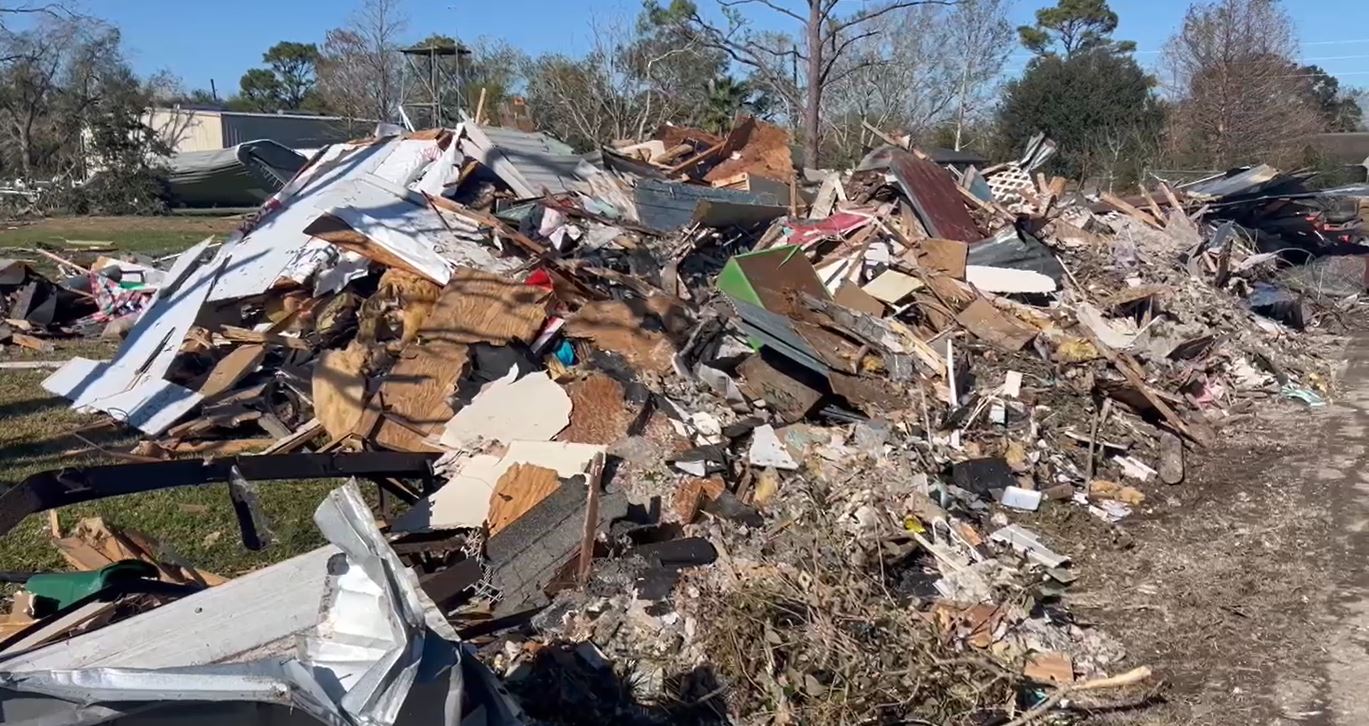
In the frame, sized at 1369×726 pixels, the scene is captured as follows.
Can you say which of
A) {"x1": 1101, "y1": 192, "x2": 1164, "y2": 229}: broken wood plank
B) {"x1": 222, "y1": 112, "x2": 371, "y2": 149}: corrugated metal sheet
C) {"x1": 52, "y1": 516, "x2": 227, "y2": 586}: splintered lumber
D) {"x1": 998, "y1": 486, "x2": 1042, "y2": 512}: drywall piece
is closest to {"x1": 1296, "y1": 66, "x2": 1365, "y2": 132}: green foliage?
{"x1": 1101, "y1": 192, "x2": 1164, "y2": 229}: broken wood plank

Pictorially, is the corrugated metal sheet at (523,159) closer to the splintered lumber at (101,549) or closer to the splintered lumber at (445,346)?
the splintered lumber at (445,346)

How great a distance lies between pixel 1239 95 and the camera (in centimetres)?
2605

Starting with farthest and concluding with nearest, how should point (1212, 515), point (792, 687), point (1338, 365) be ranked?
point (1338, 365) → point (1212, 515) → point (792, 687)

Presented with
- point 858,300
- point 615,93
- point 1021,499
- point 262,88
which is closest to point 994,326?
point 858,300

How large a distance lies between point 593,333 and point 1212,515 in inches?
161

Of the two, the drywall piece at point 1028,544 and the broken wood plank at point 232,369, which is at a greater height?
the broken wood plank at point 232,369

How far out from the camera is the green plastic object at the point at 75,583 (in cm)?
323

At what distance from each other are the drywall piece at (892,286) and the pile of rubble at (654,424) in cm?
4

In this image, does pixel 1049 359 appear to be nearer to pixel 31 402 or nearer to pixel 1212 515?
pixel 1212 515

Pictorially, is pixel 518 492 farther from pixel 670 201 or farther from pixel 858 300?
pixel 670 201

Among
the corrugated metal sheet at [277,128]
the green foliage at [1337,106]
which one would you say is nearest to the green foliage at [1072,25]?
the green foliage at [1337,106]

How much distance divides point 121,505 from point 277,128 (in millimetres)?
38320

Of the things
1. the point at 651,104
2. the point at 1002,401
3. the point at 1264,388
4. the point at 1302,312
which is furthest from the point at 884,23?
the point at 1002,401

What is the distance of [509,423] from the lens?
6.25 metres
